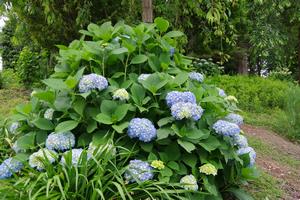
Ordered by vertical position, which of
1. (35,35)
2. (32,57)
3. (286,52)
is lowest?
(286,52)

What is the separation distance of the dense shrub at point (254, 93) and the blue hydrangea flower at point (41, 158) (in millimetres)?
5445

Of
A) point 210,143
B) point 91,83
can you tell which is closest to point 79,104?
point 91,83

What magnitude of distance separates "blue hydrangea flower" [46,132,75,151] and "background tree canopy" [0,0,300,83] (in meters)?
2.42

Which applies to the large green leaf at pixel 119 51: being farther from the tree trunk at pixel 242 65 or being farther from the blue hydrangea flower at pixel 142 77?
the tree trunk at pixel 242 65

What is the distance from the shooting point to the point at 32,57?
26.2 feet

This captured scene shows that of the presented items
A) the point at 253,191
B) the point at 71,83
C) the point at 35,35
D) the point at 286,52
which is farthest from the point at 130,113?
the point at 286,52

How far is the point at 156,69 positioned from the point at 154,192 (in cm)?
80

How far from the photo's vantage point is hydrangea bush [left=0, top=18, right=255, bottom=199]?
2.15m

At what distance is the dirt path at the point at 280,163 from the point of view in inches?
124

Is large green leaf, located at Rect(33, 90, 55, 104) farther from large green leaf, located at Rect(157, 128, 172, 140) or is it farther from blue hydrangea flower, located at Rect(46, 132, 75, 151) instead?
large green leaf, located at Rect(157, 128, 172, 140)

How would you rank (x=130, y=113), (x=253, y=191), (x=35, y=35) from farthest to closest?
(x=35, y=35) → (x=253, y=191) → (x=130, y=113)

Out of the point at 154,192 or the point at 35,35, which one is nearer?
the point at 154,192

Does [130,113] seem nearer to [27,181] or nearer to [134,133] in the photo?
[134,133]

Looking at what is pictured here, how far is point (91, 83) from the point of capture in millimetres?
2230
